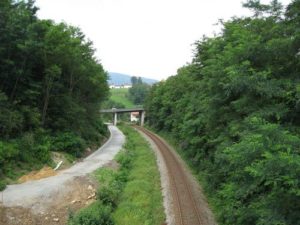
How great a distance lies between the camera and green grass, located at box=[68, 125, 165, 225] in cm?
1702

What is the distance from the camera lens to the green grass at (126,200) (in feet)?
55.8

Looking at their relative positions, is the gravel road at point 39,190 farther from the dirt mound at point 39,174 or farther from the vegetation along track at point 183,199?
the vegetation along track at point 183,199

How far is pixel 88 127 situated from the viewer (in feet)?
155

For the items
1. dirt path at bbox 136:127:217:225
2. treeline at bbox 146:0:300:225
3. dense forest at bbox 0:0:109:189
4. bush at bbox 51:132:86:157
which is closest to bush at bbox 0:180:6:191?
dense forest at bbox 0:0:109:189

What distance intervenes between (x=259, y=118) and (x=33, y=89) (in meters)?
24.5

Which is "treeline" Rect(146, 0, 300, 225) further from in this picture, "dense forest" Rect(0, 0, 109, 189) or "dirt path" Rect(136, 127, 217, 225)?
"dense forest" Rect(0, 0, 109, 189)

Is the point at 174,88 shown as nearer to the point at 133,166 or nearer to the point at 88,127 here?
the point at 88,127

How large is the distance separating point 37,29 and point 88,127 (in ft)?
59.9

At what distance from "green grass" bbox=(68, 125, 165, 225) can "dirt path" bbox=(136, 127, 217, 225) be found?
548mm

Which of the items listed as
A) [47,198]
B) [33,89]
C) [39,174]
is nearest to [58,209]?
[47,198]

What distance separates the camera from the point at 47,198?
Result: 2058 cm

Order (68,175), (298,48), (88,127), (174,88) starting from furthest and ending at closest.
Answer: (174,88) → (88,127) → (68,175) → (298,48)

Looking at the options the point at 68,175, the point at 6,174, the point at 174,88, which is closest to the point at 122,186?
the point at 68,175

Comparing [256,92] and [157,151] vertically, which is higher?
[256,92]
